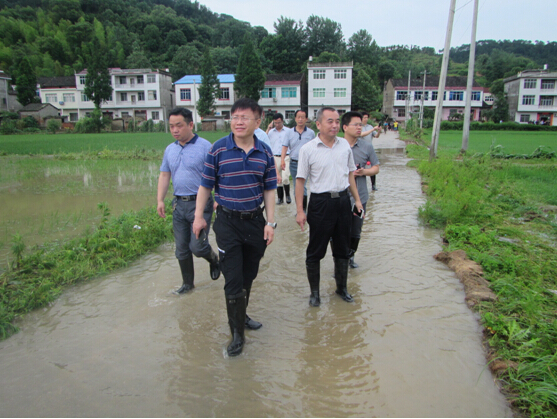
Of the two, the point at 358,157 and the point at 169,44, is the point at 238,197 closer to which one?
the point at 358,157

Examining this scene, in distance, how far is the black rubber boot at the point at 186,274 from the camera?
4.55 metres

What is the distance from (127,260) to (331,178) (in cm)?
335

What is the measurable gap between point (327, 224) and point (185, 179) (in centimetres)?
162

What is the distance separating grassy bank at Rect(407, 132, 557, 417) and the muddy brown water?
0.19 m

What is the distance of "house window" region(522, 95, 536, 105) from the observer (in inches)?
2379

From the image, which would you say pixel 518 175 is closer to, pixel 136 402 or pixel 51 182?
pixel 136 402

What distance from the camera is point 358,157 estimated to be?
5.11 m

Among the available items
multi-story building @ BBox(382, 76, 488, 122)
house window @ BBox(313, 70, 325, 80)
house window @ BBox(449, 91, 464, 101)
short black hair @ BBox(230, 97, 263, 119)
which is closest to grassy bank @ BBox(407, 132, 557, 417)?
short black hair @ BBox(230, 97, 263, 119)

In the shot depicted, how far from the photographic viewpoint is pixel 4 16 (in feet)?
266

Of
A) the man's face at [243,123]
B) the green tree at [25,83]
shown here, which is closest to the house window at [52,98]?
the green tree at [25,83]

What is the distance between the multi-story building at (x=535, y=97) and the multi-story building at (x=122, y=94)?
54.1 m

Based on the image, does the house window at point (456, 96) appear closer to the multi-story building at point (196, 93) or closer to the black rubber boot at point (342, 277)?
the multi-story building at point (196, 93)

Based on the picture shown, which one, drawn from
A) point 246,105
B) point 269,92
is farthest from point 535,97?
point 246,105

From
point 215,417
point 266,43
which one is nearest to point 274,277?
point 215,417
